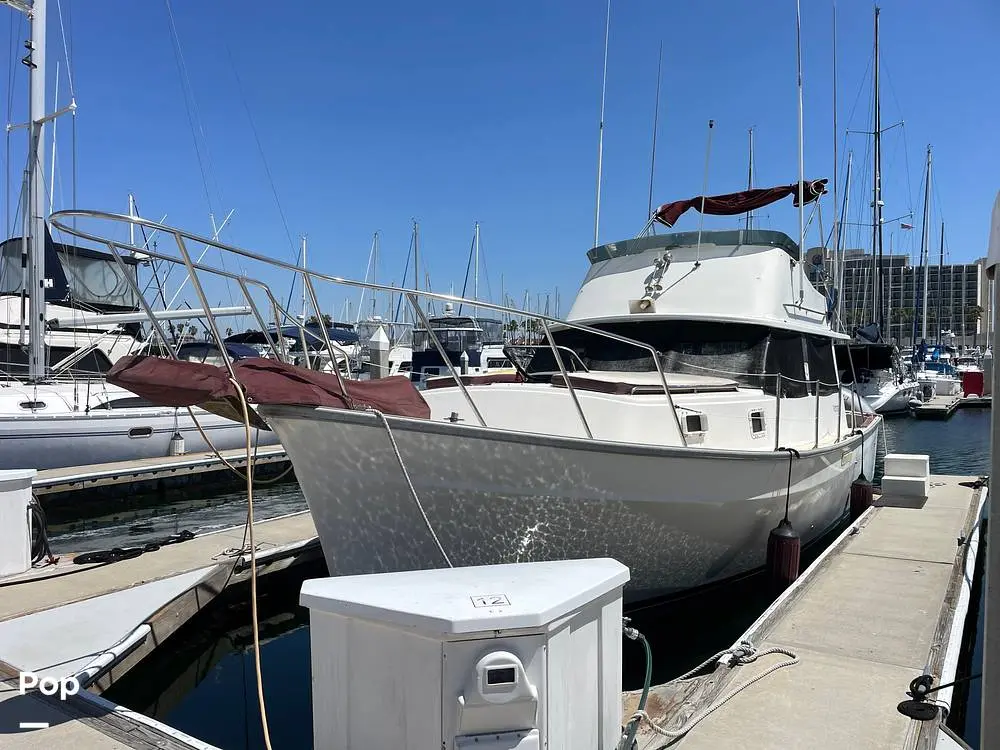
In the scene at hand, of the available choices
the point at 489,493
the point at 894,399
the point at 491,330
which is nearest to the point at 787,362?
the point at 489,493

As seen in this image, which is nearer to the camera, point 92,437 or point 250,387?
point 250,387

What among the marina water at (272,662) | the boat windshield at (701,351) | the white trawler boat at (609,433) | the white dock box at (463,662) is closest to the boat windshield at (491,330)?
the white trawler boat at (609,433)

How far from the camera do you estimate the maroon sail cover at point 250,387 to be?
4.21m

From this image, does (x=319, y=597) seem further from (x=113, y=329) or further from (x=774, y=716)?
(x=113, y=329)

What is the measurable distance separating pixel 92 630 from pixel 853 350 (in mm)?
15501

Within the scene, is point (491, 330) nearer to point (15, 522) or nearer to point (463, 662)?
point (15, 522)

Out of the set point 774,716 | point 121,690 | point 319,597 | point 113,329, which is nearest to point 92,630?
point 121,690

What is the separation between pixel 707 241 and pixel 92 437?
40.5 ft

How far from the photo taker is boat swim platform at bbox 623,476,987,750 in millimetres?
3586

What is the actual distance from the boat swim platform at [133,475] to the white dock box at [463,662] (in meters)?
8.99

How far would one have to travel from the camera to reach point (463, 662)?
2.68m

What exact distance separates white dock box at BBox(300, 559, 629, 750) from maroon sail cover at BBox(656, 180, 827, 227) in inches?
309

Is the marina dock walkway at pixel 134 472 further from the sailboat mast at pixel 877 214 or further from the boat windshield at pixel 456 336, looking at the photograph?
the sailboat mast at pixel 877 214

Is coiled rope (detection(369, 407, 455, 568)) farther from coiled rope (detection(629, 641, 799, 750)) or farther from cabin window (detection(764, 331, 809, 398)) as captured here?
cabin window (detection(764, 331, 809, 398))
